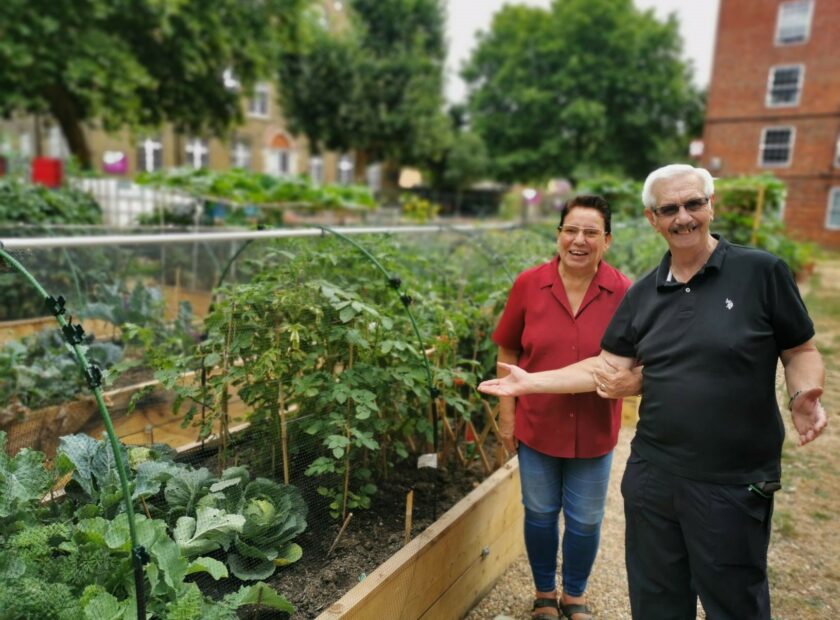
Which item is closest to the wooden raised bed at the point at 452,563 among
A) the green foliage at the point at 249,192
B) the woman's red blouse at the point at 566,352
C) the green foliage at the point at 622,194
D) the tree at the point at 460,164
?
the woman's red blouse at the point at 566,352

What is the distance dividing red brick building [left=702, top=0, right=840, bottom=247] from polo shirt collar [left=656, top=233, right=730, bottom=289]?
2247 cm

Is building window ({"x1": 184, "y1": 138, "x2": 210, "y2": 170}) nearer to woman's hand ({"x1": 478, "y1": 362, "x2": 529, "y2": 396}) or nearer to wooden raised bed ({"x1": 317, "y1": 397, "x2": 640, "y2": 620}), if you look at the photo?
wooden raised bed ({"x1": 317, "y1": 397, "x2": 640, "y2": 620})

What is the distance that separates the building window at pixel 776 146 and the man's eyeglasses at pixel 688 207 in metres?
25.2

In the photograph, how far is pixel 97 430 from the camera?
11.9ft

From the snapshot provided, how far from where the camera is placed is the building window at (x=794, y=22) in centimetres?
2136

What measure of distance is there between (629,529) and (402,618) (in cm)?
83

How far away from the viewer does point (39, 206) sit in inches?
275

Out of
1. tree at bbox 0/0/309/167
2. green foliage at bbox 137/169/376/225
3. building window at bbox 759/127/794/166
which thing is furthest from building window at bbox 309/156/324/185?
green foliage at bbox 137/169/376/225

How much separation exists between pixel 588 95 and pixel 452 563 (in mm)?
33217

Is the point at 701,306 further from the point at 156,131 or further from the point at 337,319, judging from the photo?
the point at 156,131

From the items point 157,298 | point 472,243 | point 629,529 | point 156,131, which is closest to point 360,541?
point 629,529

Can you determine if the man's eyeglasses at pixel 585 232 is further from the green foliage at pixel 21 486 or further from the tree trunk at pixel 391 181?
the tree trunk at pixel 391 181

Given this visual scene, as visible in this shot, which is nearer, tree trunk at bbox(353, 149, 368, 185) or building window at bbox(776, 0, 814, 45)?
building window at bbox(776, 0, 814, 45)

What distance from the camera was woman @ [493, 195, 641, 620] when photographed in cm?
225
